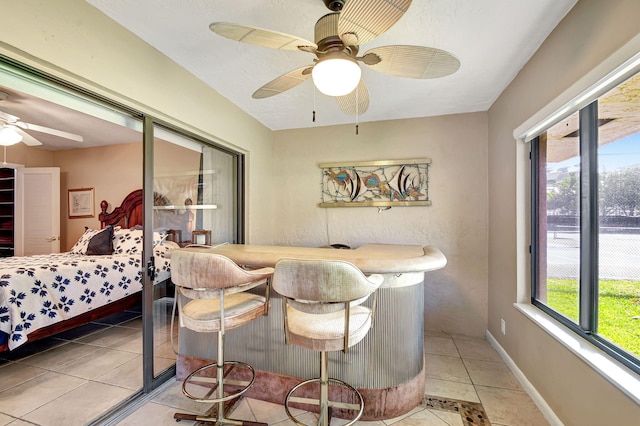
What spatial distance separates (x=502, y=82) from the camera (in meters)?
2.30

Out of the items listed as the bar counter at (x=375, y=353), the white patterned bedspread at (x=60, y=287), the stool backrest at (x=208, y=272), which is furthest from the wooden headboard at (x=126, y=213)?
the stool backrest at (x=208, y=272)

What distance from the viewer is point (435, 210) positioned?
3.07 meters

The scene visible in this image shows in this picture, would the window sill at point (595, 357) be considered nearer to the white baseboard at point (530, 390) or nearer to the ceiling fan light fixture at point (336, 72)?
the white baseboard at point (530, 390)

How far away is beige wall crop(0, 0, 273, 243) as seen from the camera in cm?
121

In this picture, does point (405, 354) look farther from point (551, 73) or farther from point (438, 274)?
point (551, 73)

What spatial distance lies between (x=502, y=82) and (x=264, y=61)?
2.05 meters

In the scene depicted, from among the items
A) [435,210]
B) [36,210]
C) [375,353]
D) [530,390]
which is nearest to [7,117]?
[36,210]

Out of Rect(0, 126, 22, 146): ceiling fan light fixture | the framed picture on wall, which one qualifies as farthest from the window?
the framed picture on wall

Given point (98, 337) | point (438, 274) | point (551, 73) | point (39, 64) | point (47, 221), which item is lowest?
point (98, 337)

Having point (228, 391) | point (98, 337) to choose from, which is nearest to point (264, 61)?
point (228, 391)

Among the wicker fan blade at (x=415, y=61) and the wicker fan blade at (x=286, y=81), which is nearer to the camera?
the wicker fan blade at (x=415, y=61)

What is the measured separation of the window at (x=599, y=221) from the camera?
1202 mm

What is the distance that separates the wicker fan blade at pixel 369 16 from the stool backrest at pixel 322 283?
3.22ft

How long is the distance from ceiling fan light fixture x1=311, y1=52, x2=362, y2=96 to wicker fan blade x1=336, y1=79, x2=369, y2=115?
1.58 feet
